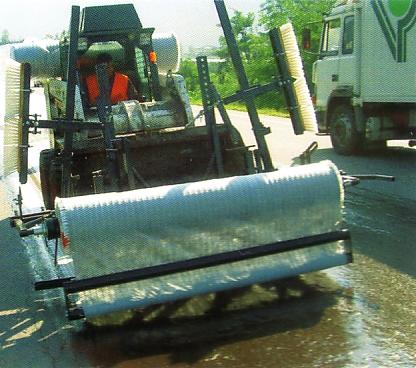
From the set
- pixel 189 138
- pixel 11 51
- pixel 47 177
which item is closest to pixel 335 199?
pixel 189 138

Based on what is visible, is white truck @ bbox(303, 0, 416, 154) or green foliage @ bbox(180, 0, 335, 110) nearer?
white truck @ bbox(303, 0, 416, 154)

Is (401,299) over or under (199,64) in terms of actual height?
under

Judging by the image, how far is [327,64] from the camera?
47.5 feet

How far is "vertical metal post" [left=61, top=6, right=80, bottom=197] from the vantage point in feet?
21.2

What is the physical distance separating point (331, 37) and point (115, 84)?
6.72 m

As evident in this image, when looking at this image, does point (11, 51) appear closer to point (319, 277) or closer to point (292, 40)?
point (292, 40)

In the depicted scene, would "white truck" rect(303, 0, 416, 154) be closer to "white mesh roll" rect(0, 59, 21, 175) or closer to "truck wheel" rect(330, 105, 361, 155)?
"truck wheel" rect(330, 105, 361, 155)

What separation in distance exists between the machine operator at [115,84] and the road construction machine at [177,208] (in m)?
1.60

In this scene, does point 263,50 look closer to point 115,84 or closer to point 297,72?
point 115,84

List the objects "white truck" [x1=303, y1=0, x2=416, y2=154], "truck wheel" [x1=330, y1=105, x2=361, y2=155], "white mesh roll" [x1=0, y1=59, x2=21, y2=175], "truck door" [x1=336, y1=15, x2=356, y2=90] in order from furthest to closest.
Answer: "truck wheel" [x1=330, y1=105, x2=361, y2=155] → "truck door" [x1=336, y1=15, x2=356, y2=90] → "white truck" [x1=303, y1=0, x2=416, y2=154] → "white mesh roll" [x1=0, y1=59, x2=21, y2=175]

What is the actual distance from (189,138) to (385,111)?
7.16 meters

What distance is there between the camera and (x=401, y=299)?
5.42 meters

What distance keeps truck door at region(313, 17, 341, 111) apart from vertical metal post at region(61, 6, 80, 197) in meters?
8.42

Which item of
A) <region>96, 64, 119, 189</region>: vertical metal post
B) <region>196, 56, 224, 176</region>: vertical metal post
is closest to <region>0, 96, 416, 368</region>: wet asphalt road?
<region>96, 64, 119, 189</region>: vertical metal post
